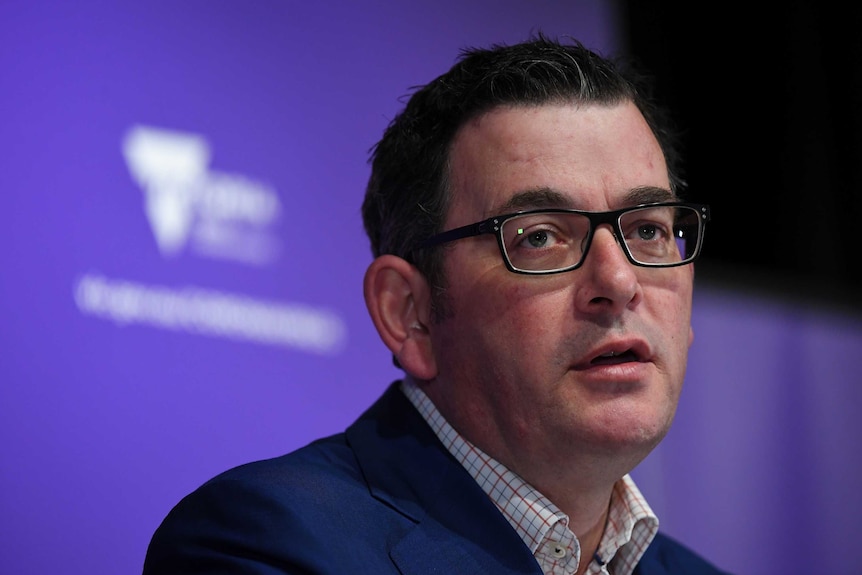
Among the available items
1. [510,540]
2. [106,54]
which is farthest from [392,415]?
[106,54]

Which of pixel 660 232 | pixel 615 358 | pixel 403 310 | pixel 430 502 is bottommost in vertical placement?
pixel 430 502

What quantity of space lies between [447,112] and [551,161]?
0.33 metres

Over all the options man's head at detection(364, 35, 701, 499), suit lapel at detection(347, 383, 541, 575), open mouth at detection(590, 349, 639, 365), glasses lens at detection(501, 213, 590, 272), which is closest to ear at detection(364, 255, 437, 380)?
man's head at detection(364, 35, 701, 499)

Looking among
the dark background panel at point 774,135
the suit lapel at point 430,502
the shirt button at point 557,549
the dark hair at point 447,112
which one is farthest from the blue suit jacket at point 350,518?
the dark background panel at point 774,135

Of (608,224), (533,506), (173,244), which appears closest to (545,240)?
(608,224)

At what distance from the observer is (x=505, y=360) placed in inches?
71.2

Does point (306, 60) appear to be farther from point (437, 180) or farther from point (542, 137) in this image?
point (542, 137)

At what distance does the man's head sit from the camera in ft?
5.78

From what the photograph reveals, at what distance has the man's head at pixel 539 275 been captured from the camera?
5.78ft

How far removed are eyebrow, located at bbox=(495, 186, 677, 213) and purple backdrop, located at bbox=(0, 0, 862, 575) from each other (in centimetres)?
95

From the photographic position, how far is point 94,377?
7.47 ft

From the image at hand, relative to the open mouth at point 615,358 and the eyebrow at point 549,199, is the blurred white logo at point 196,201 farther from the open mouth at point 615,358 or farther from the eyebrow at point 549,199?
the open mouth at point 615,358

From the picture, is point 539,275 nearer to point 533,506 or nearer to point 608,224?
point 608,224

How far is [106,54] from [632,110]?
1351 mm
